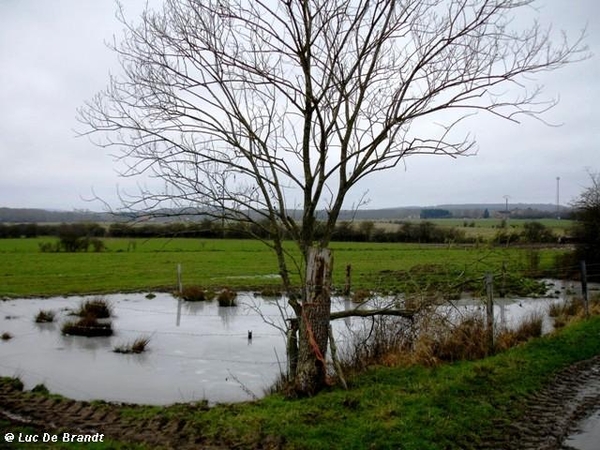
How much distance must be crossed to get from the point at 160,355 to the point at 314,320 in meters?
6.40

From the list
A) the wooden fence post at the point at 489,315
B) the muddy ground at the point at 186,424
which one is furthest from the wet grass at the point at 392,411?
the wooden fence post at the point at 489,315

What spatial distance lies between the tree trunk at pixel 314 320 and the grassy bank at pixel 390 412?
0.29 metres

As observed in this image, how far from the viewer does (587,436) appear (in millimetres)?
6238

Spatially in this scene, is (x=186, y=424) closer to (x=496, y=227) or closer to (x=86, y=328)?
(x=86, y=328)

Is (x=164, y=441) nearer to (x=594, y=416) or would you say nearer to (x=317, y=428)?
(x=317, y=428)

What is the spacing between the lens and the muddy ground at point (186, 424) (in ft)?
20.0

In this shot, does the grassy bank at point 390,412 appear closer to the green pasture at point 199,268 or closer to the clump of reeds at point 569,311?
the green pasture at point 199,268

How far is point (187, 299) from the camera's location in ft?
77.5

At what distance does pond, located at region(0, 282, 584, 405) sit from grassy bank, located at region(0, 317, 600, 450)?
1615 mm

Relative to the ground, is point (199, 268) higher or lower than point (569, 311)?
lower

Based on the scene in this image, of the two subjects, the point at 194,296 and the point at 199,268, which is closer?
the point at 194,296

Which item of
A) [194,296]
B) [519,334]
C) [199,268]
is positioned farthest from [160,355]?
[199,268]

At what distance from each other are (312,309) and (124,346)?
7.60m

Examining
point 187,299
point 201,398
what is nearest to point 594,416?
point 201,398
